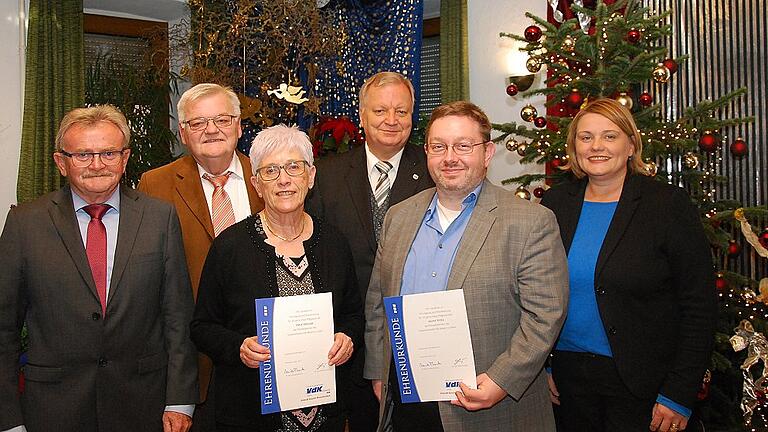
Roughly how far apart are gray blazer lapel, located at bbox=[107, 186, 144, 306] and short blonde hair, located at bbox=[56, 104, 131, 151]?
199mm

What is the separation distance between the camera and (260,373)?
2.46 m

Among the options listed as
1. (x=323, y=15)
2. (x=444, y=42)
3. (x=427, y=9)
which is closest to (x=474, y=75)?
(x=444, y=42)

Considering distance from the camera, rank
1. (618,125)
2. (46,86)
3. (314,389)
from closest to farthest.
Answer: (314,389) → (618,125) → (46,86)

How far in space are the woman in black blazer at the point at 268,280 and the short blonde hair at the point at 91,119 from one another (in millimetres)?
506

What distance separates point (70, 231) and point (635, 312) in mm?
2059

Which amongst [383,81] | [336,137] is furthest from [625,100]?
[336,137]

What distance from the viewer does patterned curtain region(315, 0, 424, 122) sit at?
699 cm

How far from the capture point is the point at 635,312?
2.74 meters

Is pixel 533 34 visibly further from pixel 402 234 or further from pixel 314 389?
pixel 314 389

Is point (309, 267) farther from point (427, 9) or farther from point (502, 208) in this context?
point (427, 9)

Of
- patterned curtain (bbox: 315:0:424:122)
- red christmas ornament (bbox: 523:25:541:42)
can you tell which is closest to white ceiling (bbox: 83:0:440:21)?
→ patterned curtain (bbox: 315:0:424:122)

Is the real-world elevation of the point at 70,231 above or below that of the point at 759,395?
above

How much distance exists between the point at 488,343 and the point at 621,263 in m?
0.68

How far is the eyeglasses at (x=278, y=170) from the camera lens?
2.62 m
